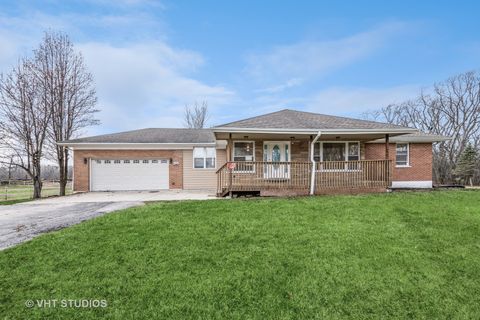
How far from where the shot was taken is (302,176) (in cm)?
1041

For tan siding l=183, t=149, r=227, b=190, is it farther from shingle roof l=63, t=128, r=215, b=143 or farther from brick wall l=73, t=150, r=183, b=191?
shingle roof l=63, t=128, r=215, b=143

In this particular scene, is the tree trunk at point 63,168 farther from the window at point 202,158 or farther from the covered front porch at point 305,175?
the covered front porch at point 305,175

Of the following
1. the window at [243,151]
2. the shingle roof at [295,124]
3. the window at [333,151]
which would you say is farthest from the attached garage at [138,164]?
the window at [333,151]

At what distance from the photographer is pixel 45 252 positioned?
4.33 metres

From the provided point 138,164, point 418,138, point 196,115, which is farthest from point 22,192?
point 418,138

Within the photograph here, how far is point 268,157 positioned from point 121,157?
9154mm

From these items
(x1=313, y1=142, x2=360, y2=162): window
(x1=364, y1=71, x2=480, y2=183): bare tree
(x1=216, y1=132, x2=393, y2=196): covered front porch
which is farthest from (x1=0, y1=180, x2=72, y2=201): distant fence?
(x1=364, y1=71, x2=480, y2=183): bare tree

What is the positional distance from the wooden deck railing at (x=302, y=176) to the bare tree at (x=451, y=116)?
21.6 meters

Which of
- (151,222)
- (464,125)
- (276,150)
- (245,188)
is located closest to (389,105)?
(464,125)

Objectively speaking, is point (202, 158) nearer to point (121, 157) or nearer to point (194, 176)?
point (194, 176)

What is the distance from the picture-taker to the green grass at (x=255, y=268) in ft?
9.89

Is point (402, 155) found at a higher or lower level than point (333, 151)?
lower

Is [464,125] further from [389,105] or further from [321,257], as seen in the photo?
[321,257]

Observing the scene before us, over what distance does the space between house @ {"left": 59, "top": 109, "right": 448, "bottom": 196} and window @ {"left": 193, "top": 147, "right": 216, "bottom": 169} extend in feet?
0.06
